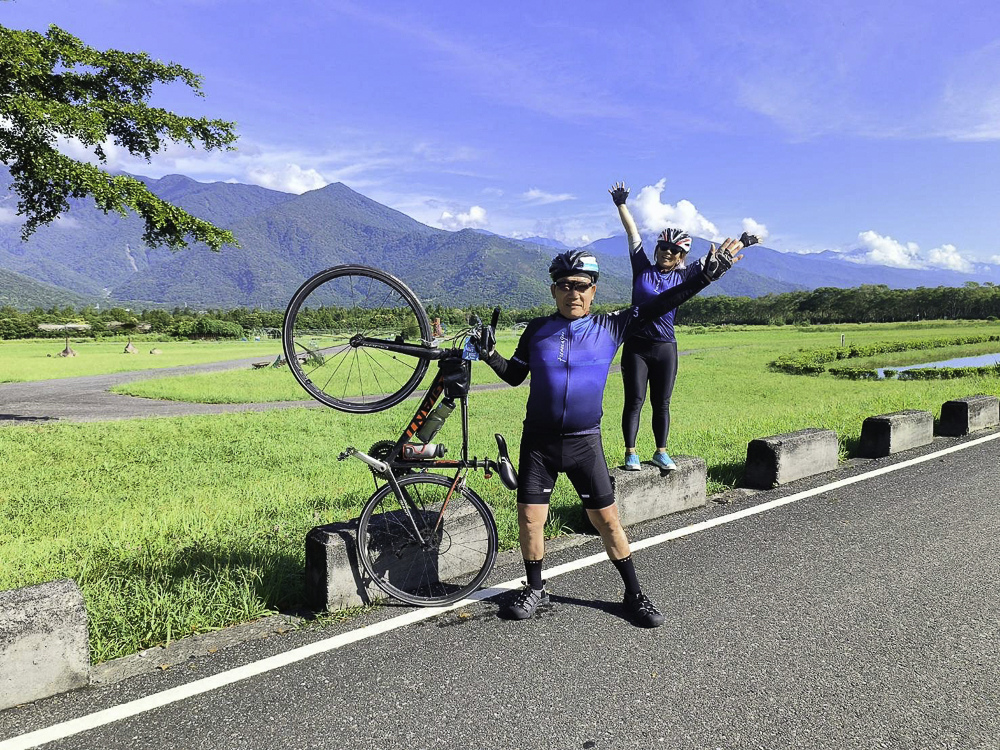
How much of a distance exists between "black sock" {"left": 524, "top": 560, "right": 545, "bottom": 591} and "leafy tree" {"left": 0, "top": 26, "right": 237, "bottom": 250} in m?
16.5

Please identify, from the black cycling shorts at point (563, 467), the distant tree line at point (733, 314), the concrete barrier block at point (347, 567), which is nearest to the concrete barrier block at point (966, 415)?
the black cycling shorts at point (563, 467)

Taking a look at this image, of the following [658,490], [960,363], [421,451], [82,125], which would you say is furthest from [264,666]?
[960,363]

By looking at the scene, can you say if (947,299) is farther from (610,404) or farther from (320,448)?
(320,448)

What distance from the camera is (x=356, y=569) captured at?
3.89 m

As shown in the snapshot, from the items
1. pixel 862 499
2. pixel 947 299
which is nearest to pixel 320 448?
pixel 862 499

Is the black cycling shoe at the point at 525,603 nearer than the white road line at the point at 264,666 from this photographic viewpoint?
No

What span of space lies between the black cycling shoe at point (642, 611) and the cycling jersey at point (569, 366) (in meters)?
1.11

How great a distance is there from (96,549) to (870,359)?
38825 millimetres

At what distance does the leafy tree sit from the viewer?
1509cm

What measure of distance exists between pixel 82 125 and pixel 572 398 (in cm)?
1708

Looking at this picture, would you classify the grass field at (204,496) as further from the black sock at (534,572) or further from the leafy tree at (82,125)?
the leafy tree at (82,125)

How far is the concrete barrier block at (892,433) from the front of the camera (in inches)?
324

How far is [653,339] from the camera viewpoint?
5.45m

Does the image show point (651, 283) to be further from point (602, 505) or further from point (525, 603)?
point (525, 603)
